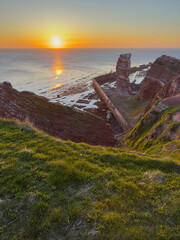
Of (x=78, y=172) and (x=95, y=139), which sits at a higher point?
(x=78, y=172)

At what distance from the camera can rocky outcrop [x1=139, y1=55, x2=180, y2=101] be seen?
3441 centimetres

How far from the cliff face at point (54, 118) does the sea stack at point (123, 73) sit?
2960 cm

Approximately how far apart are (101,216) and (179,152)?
23.3 feet

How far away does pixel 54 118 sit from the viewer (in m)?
23.8

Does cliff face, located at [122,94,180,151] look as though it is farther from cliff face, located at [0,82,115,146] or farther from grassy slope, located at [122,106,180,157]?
cliff face, located at [0,82,115,146]

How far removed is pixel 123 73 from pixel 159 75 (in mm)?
16316

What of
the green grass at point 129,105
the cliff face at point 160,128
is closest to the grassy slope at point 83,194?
the cliff face at point 160,128

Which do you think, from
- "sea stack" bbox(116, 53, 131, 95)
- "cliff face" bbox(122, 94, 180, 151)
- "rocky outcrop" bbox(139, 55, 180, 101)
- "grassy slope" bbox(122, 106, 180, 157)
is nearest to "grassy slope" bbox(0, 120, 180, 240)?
"grassy slope" bbox(122, 106, 180, 157)

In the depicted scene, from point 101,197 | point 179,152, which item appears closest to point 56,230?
point 101,197

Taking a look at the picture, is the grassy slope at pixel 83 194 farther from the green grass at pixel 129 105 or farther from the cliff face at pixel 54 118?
the green grass at pixel 129 105

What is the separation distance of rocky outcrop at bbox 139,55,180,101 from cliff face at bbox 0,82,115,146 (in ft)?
61.8

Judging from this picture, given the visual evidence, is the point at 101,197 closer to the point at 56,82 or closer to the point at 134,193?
the point at 134,193

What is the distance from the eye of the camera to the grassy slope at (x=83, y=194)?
13.8ft

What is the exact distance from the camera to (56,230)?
13.6 ft
